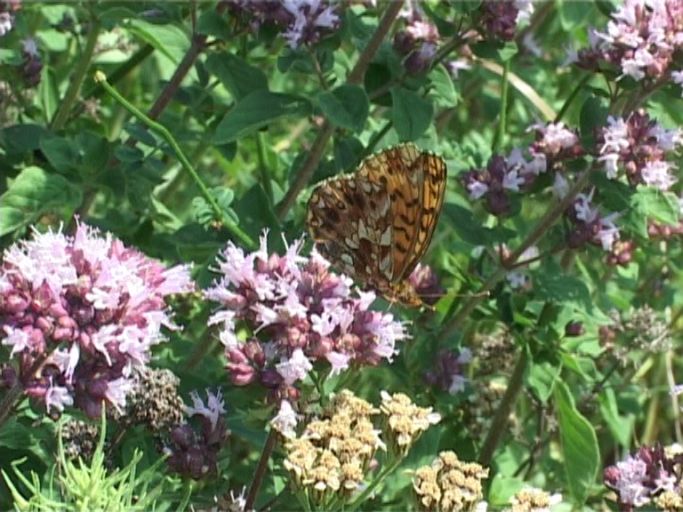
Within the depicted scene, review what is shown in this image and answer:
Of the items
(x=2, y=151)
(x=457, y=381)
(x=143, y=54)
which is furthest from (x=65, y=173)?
(x=457, y=381)

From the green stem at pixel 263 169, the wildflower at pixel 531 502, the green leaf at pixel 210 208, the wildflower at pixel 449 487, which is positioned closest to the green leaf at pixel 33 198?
the green leaf at pixel 210 208

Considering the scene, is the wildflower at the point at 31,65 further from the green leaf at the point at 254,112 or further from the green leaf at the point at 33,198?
the green leaf at the point at 254,112

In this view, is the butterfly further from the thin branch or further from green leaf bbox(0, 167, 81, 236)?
green leaf bbox(0, 167, 81, 236)

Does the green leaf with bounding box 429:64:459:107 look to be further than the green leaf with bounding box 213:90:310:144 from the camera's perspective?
Yes

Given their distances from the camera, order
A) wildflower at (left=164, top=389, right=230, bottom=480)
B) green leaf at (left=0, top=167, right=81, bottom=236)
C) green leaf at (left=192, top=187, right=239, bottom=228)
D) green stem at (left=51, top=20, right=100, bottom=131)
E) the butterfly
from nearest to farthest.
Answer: wildflower at (left=164, top=389, right=230, bottom=480) < the butterfly < green leaf at (left=0, top=167, right=81, bottom=236) < green leaf at (left=192, top=187, right=239, bottom=228) < green stem at (left=51, top=20, right=100, bottom=131)

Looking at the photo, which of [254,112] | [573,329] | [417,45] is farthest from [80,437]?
[573,329]

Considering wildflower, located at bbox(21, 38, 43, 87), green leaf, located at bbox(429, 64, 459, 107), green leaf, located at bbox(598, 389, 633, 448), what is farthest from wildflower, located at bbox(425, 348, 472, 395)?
wildflower, located at bbox(21, 38, 43, 87)

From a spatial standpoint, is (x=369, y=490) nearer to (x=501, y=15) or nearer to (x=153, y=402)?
(x=153, y=402)
